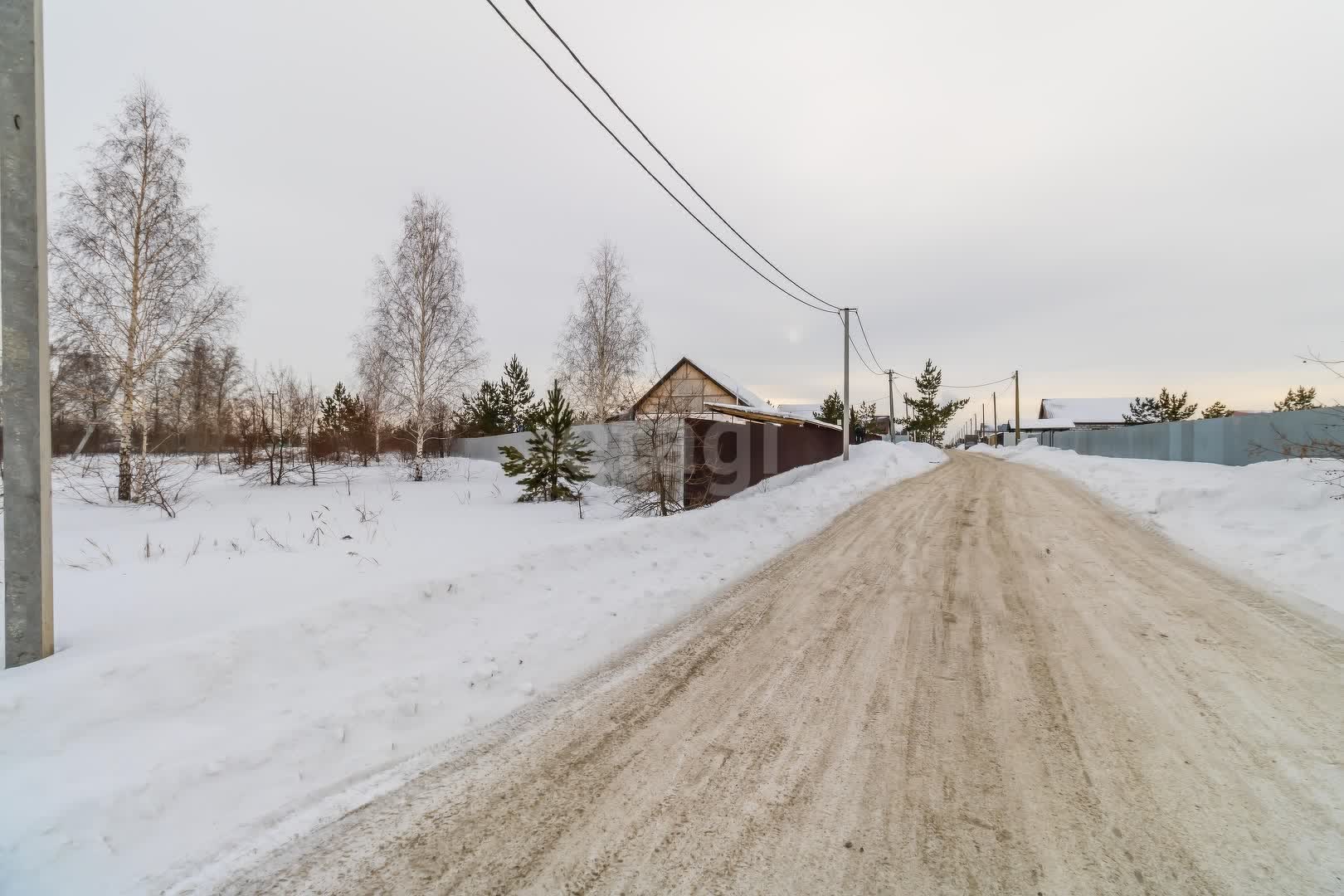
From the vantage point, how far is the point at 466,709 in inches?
126

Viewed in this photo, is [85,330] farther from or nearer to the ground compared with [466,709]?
farther from the ground

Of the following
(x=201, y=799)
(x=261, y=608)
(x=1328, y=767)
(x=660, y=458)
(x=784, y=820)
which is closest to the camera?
(x=784, y=820)

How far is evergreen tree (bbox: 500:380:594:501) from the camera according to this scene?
1261 centimetres

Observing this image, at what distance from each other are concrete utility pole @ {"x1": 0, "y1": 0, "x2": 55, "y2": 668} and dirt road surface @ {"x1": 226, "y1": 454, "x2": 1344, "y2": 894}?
2.44 meters

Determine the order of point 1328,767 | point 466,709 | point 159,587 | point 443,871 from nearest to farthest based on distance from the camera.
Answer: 1. point 443,871
2. point 1328,767
3. point 466,709
4. point 159,587

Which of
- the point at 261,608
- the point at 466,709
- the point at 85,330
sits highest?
the point at 85,330

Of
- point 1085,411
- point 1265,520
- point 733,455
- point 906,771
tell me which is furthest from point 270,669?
point 1085,411

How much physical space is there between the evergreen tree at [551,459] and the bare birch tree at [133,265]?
9.03 metres

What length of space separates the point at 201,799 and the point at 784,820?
2541mm

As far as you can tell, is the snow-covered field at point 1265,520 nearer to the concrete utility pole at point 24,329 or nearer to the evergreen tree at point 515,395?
the concrete utility pole at point 24,329

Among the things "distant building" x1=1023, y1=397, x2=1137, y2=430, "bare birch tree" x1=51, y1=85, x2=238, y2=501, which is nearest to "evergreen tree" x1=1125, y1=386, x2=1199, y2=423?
"distant building" x1=1023, y1=397, x2=1137, y2=430

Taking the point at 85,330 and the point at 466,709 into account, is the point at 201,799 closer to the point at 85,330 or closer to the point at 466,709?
the point at 466,709

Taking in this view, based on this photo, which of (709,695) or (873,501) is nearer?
(709,695)

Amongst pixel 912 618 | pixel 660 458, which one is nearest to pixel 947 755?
pixel 912 618
